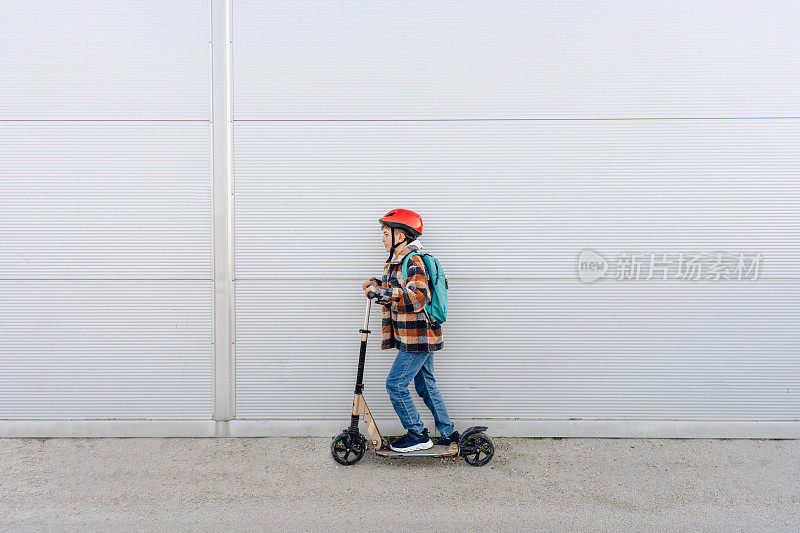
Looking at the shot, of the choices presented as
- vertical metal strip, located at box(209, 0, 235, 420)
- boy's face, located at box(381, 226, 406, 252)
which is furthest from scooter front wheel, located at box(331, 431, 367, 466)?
boy's face, located at box(381, 226, 406, 252)

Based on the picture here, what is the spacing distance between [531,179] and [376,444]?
2.34m

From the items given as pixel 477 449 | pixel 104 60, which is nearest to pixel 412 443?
pixel 477 449

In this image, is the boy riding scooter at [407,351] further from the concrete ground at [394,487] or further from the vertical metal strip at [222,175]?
the vertical metal strip at [222,175]

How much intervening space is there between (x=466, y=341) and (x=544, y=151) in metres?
1.63

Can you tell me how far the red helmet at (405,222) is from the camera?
3.66m

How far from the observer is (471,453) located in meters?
3.77

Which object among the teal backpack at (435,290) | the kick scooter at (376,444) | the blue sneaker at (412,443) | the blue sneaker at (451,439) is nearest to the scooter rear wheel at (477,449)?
the kick scooter at (376,444)

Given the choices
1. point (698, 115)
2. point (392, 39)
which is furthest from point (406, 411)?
point (698, 115)

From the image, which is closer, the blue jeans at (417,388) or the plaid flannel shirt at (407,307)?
the plaid flannel shirt at (407,307)

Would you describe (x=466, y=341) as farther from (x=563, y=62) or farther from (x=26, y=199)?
(x=26, y=199)
